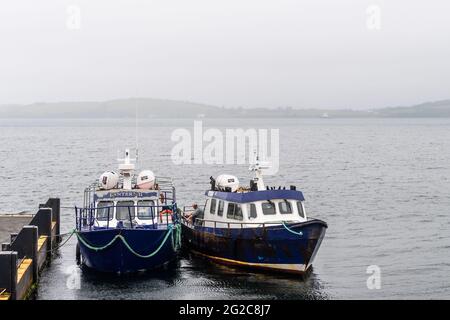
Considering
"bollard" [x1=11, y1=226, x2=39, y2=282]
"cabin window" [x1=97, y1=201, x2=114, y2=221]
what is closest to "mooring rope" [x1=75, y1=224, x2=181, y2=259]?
"cabin window" [x1=97, y1=201, x2=114, y2=221]

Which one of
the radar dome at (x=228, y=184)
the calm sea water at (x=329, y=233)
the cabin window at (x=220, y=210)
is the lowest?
the calm sea water at (x=329, y=233)

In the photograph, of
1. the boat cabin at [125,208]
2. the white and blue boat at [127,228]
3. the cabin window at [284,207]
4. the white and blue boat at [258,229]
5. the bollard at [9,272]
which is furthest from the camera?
the cabin window at [284,207]

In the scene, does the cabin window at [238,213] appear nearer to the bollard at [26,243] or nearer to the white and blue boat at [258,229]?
the white and blue boat at [258,229]

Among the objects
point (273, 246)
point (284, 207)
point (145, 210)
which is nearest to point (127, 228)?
point (145, 210)

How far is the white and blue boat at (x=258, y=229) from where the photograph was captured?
31.5 meters

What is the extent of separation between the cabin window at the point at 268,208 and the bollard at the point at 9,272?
41.2ft

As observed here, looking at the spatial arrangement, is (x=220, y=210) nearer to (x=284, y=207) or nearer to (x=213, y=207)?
(x=213, y=207)

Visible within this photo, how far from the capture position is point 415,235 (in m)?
44.5

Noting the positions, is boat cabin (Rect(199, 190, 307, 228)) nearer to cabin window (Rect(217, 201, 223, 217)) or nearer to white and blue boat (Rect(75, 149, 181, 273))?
cabin window (Rect(217, 201, 223, 217))

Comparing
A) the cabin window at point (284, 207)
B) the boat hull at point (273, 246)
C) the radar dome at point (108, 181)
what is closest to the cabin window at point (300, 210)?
the cabin window at point (284, 207)

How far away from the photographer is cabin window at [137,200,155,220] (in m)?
33.7

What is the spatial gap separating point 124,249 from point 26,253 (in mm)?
4203
